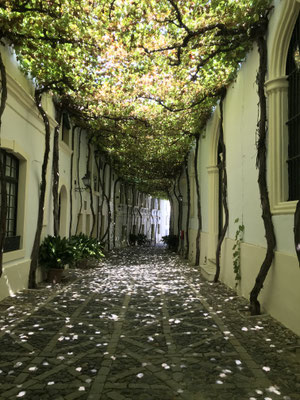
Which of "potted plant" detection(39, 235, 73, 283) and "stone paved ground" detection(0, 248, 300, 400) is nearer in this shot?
"stone paved ground" detection(0, 248, 300, 400)

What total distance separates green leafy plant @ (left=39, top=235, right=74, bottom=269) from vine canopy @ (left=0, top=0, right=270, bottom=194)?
3.82 metres

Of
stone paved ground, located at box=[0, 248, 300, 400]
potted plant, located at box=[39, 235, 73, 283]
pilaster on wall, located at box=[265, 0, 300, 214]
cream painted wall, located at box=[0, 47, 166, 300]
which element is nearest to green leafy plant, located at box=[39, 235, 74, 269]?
potted plant, located at box=[39, 235, 73, 283]

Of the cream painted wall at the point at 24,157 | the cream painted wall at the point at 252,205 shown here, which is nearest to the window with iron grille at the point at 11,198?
the cream painted wall at the point at 24,157

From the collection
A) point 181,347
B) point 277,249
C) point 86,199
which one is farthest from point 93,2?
point 86,199

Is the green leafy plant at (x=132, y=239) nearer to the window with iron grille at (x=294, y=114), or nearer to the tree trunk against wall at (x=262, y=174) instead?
the tree trunk against wall at (x=262, y=174)

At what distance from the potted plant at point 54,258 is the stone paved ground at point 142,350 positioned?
1466mm

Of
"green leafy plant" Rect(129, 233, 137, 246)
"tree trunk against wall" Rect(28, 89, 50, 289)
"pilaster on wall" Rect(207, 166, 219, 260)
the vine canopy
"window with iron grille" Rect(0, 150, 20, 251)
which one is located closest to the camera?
the vine canopy

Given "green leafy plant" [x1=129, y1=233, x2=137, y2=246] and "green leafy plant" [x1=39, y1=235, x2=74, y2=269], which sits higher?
"green leafy plant" [x1=39, y1=235, x2=74, y2=269]

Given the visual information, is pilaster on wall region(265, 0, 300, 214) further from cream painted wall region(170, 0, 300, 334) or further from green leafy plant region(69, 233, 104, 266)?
green leafy plant region(69, 233, 104, 266)

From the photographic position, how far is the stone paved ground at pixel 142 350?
3.04 m

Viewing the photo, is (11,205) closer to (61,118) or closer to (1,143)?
(1,143)

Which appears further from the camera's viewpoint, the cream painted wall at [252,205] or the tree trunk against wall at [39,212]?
the tree trunk against wall at [39,212]

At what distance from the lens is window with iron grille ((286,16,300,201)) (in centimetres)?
519

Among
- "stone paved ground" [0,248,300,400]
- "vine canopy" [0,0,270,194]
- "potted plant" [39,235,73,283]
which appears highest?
"vine canopy" [0,0,270,194]
